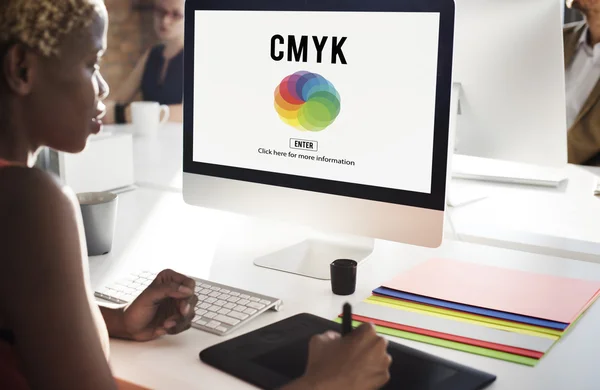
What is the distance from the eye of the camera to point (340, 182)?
52.0 inches

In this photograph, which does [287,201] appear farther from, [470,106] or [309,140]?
[470,106]

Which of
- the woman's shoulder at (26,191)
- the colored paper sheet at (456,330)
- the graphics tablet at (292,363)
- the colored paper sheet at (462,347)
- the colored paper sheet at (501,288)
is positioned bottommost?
the graphics tablet at (292,363)

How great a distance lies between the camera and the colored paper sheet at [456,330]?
105cm

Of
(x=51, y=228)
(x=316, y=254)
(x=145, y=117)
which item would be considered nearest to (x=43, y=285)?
(x=51, y=228)

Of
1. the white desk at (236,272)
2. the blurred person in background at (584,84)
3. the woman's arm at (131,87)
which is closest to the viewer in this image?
the white desk at (236,272)

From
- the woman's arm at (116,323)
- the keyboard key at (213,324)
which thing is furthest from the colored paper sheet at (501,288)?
the woman's arm at (116,323)

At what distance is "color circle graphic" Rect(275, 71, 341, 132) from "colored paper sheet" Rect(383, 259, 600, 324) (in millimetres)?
340

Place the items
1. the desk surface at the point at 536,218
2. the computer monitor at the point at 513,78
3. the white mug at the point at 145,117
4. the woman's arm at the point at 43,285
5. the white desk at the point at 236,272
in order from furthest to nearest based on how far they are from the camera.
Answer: the white mug at the point at 145,117
the computer monitor at the point at 513,78
the desk surface at the point at 536,218
the white desk at the point at 236,272
the woman's arm at the point at 43,285

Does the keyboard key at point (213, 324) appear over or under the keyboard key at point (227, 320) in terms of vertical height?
under

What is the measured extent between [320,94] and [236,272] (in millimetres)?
393

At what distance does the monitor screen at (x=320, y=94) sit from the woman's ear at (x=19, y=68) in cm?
63

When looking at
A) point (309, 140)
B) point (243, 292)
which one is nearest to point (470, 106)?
point (309, 140)

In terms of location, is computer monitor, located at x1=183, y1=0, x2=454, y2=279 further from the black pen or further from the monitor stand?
the black pen

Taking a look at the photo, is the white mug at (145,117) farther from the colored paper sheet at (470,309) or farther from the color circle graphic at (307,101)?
the colored paper sheet at (470,309)
